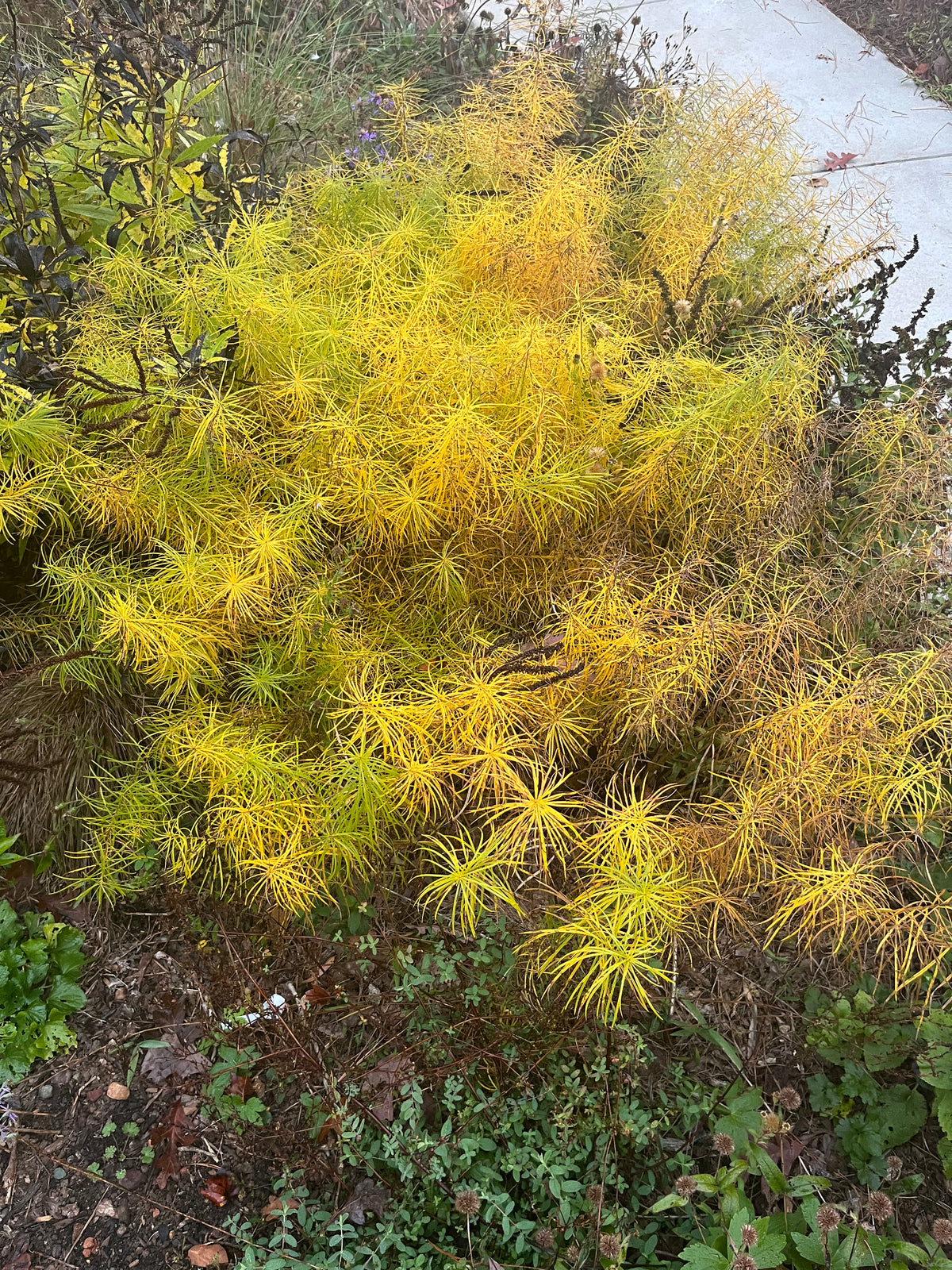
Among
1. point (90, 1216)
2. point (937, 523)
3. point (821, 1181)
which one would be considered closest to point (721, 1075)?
point (821, 1181)

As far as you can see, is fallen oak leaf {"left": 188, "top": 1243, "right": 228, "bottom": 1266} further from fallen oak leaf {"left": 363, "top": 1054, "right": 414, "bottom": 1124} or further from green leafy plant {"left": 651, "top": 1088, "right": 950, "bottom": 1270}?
green leafy plant {"left": 651, "top": 1088, "right": 950, "bottom": 1270}

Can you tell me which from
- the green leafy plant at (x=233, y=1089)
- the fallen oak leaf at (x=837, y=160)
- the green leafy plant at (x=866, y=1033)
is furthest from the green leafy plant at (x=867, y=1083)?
the fallen oak leaf at (x=837, y=160)

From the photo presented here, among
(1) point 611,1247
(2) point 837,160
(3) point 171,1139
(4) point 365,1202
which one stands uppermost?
(2) point 837,160

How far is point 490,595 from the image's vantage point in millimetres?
2090

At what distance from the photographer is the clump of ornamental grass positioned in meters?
1.72

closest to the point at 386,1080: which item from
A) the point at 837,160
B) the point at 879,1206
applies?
the point at 879,1206

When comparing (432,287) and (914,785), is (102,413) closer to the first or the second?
(432,287)

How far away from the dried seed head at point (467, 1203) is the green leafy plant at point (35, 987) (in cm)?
89

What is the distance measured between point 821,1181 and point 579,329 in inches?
69.5

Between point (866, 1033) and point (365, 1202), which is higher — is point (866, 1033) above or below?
above

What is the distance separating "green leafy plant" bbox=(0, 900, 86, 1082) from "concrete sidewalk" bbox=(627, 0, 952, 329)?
11.6 ft

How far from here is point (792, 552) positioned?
2258 millimetres

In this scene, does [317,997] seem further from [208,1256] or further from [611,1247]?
[611,1247]

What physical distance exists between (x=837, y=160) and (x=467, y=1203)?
4.47 metres
